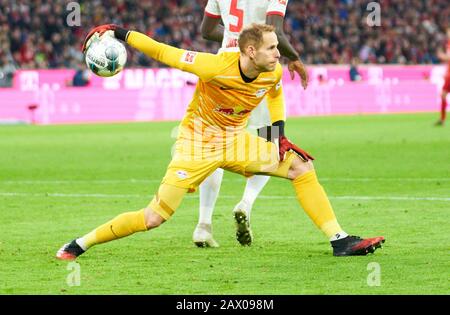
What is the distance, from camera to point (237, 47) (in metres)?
9.32

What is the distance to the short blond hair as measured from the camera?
8.19m

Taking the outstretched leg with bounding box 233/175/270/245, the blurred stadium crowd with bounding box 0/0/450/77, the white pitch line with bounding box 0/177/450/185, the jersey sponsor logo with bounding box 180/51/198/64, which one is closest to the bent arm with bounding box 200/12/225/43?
the outstretched leg with bounding box 233/175/270/245

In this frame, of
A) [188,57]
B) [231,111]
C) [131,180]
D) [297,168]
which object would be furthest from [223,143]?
[131,180]

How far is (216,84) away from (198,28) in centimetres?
3174

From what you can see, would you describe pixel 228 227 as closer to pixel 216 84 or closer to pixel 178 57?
pixel 216 84

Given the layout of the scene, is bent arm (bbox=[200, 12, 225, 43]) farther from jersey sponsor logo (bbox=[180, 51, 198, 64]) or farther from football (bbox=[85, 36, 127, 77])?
jersey sponsor logo (bbox=[180, 51, 198, 64])

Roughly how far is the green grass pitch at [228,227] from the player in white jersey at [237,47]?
0.20 metres

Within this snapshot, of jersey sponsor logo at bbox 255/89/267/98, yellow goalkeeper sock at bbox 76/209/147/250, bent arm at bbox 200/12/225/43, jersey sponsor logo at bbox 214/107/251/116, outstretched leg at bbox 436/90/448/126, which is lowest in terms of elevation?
outstretched leg at bbox 436/90/448/126

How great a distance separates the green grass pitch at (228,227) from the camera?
→ 7484mm

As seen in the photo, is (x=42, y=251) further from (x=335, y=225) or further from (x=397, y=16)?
(x=397, y=16)

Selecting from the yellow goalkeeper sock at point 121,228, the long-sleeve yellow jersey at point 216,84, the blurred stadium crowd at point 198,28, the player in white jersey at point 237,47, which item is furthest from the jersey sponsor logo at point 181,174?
the blurred stadium crowd at point 198,28

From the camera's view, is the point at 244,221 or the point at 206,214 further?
the point at 206,214

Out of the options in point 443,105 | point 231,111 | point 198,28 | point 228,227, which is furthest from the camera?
point 198,28
